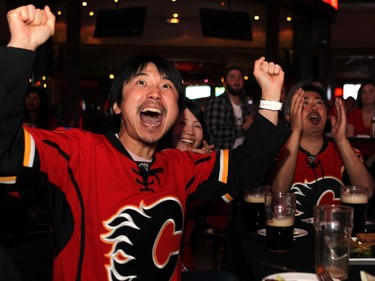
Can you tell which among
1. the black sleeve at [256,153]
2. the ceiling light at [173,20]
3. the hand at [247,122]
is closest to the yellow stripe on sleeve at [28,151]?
the black sleeve at [256,153]

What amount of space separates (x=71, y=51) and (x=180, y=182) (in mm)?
6864

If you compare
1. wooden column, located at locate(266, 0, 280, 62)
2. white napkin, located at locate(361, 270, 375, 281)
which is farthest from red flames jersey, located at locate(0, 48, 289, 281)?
wooden column, located at locate(266, 0, 280, 62)

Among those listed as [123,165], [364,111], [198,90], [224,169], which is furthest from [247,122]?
[198,90]

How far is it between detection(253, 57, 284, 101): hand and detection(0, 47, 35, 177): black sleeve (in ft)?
2.49

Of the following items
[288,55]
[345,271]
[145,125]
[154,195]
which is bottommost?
[345,271]

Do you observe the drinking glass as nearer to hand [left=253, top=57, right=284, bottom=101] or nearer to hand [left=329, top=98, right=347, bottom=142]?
hand [left=253, top=57, right=284, bottom=101]

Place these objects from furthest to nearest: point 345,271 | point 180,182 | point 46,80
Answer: point 46,80
point 180,182
point 345,271

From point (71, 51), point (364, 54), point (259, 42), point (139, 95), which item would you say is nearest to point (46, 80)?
point (71, 51)

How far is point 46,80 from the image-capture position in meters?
8.96

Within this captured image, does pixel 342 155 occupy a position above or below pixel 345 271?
above

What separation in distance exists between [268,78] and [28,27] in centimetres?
79

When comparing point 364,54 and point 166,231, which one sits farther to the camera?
point 364,54

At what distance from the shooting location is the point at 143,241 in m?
1.63

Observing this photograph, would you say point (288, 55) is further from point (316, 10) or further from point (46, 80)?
point (46, 80)
